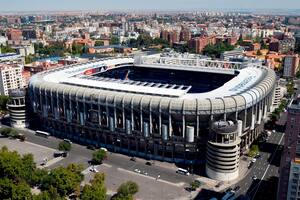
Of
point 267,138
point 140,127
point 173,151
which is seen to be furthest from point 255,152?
point 140,127

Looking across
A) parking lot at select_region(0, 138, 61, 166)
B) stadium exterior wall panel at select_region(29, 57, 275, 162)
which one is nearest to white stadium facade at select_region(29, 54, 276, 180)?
stadium exterior wall panel at select_region(29, 57, 275, 162)

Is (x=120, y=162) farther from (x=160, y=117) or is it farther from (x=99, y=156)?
(x=160, y=117)

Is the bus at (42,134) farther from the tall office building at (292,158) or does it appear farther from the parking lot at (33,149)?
the tall office building at (292,158)

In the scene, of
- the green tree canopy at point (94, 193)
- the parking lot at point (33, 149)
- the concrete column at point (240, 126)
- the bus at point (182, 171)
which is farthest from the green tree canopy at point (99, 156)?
the concrete column at point (240, 126)

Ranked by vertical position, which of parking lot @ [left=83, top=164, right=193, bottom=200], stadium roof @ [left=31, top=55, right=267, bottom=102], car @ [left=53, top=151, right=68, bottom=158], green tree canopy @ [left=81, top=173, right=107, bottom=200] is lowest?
parking lot @ [left=83, top=164, right=193, bottom=200]

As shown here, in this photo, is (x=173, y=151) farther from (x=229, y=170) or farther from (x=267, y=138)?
(x=267, y=138)

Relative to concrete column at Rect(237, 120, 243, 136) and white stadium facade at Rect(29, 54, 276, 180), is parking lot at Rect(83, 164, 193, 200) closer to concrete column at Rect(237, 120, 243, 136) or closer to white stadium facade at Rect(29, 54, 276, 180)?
white stadium facade at Rect(29, 54, 276, 180)
